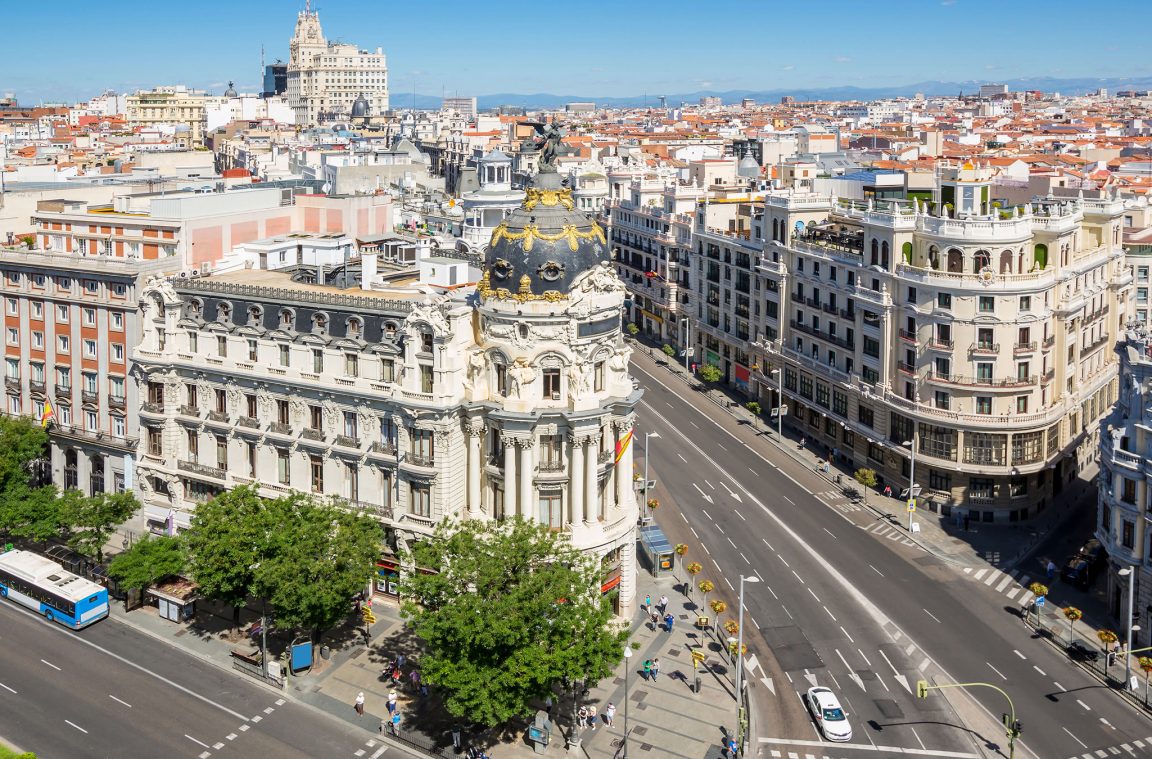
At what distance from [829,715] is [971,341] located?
4682 cm

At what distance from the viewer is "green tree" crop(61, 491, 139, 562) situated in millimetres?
89812

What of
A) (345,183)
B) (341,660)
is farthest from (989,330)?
(345,183)

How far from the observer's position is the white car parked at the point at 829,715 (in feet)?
234

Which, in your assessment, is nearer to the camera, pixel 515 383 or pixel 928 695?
pixel 928 695

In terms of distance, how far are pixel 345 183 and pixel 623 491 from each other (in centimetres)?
12479

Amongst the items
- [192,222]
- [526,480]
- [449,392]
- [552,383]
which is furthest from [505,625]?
[192,222]

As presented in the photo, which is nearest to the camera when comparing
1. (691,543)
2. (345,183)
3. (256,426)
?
(256,426)

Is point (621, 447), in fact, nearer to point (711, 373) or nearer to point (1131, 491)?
point (1131, 491)

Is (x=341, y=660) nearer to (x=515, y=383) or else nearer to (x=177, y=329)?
(x=515, y=383)

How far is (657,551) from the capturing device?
315ft

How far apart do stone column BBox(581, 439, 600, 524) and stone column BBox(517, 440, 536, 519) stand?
3.85 meters

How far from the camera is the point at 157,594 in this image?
86125 mm

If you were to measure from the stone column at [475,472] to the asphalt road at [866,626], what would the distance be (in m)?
21.7

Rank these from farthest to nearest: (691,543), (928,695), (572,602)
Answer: (691,543), (928,695), (572,602)
